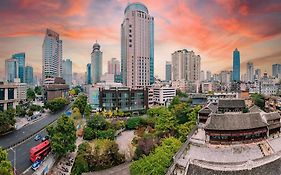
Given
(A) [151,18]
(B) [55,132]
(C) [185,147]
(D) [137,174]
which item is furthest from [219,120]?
(A) [151,18]

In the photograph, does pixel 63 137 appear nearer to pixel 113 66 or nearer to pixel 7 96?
pixel 7 96

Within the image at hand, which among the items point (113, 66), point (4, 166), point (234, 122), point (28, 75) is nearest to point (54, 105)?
point (4, 166)

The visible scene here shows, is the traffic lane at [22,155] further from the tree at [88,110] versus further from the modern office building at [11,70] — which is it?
the modern office building at [11,70]

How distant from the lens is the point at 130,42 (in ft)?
198

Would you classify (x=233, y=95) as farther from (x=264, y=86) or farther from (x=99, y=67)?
(x=99, y=67)

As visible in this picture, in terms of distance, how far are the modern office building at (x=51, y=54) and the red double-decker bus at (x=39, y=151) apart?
70481mm

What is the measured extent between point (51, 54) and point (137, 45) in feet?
150

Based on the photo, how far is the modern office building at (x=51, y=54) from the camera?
90000 millimetres

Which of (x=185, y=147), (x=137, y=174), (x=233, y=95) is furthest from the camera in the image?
(x=233, y=95)

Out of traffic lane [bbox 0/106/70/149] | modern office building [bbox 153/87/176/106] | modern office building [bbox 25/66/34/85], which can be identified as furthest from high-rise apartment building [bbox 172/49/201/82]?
modern office building [bbox 25/66/34/85]

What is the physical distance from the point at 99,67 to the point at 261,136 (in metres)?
103

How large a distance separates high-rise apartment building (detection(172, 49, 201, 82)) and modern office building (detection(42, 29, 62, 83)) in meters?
45.9

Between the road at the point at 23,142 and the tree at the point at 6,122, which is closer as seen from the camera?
the road at the point at 23,142

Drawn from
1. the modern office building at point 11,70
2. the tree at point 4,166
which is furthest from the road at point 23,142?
the modern office building at point 11,70
